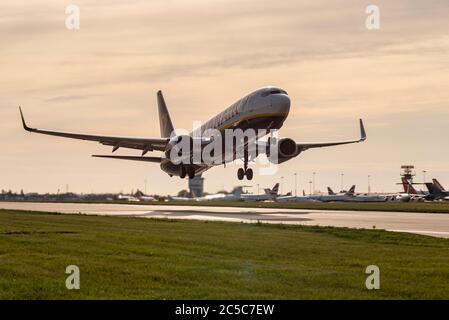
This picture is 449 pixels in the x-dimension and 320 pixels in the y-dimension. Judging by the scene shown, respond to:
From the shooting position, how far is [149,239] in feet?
79.5

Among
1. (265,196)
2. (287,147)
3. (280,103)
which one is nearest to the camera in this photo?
(280,103)

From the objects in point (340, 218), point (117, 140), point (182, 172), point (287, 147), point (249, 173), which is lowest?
point (340, 218)

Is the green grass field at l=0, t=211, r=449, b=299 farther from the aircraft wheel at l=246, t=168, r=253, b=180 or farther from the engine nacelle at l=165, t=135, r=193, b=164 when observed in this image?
the aircraft wheel at l=246, t=168, r=253, b=180

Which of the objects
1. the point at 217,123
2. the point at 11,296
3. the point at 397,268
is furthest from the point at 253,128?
the point at 11,296

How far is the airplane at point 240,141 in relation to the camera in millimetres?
50469

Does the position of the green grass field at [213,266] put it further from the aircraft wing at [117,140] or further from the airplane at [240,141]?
the aircraft wing at [117,140]

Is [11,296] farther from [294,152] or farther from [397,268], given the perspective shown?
[294,152]

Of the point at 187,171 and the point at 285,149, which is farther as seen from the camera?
the point at 187,171

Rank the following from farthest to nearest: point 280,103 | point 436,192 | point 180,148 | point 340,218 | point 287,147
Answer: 1. point 436,192
2. point 287,147
3. point 180,148
4. point 280,103
5. point 340,218

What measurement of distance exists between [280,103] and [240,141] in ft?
14.6

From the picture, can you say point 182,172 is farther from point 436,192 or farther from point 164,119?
point 436,192

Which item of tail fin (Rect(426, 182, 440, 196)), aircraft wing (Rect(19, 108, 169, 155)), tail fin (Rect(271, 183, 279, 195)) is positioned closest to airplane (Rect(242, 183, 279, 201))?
tail fin (Rect(271, 183, 279, 195))

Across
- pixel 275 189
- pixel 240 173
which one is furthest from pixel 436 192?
pixel 240 173

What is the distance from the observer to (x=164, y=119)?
279 ft
